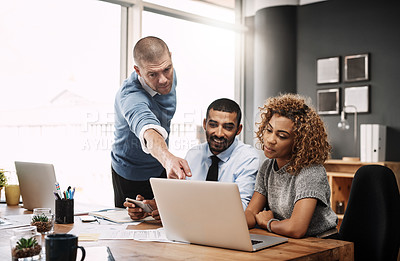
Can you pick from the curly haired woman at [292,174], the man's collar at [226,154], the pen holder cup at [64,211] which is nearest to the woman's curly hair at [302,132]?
the curly haired woman at [292,174]

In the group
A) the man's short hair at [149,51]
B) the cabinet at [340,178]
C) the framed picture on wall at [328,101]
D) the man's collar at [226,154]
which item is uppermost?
the man's short hair at [149,51]

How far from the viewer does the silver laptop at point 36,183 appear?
217 cm

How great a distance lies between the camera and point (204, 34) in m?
5.03

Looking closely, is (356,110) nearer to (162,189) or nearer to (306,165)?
(306,165)

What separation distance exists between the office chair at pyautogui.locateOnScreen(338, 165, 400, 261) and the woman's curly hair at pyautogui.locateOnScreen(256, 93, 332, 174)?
8.1 inches

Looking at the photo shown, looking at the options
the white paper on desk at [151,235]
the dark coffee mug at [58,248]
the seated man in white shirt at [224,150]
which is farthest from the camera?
the seated man in white shirt at [224,150]

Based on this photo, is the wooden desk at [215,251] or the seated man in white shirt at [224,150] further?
the seated man in white shirt at [224,150]

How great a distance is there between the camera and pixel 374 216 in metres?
1.87

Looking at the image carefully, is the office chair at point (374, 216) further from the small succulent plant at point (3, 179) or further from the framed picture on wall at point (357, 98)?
the framed picture on wall at point (357, 98)

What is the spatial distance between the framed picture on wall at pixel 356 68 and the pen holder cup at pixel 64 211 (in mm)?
3285

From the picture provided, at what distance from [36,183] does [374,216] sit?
5.01 ft

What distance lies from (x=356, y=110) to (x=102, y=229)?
3.25 m

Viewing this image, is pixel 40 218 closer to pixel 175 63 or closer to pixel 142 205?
pixel 142 205

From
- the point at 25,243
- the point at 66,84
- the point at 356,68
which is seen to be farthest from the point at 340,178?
the point at 25,243
